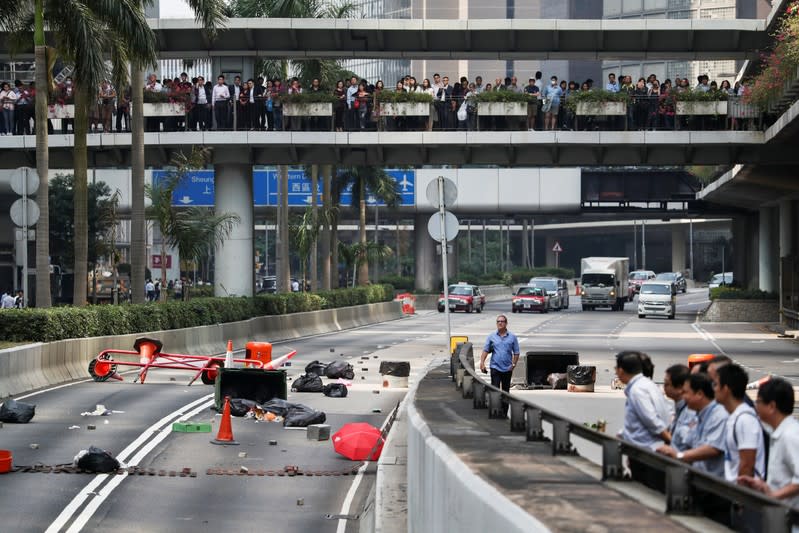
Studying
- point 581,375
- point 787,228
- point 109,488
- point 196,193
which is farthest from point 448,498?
point 196,193

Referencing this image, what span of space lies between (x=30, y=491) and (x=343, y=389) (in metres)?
11.3

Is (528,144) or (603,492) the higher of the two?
(528,144)

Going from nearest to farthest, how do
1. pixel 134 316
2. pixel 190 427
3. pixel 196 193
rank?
pixel 190 427
pixel 134 316
pixel 196 193

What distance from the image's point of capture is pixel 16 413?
21141mm

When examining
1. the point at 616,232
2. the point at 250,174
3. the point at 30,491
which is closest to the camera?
the point at 30,491

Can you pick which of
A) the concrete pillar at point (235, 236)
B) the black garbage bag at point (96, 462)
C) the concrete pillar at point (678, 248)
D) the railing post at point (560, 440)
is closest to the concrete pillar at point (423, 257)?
the concrete pillar at point (235, 236)

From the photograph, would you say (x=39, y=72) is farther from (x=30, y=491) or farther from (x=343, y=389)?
(x=30, y=491)

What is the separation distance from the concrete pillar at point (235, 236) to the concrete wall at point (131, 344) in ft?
4.90

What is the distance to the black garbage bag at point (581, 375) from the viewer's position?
2680 centimetres

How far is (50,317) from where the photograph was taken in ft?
90.1

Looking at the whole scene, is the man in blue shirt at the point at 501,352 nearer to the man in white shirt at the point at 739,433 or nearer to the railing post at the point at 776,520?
the man in white shirt at the point at 739,433

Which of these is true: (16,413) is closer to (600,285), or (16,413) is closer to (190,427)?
(190,427)

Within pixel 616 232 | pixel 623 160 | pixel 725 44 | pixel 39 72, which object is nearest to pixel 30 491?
pixel 39 72

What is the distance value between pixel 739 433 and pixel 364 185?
2625 inches
